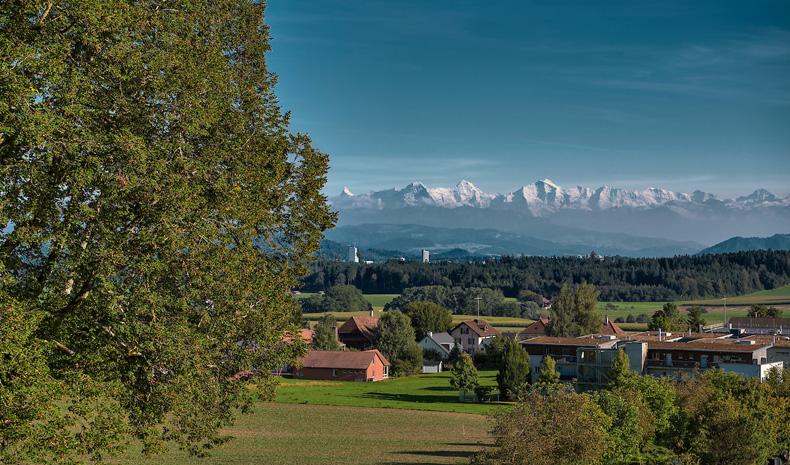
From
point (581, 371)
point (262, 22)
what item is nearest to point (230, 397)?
point (262, 22)

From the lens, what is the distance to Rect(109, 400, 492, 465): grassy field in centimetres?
3966

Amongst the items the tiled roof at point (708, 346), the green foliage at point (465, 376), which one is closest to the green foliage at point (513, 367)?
the green foliage at point (465, 376)

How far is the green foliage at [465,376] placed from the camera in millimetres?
71562

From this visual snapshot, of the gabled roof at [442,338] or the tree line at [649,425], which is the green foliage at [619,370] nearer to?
the tree line at [649,425]

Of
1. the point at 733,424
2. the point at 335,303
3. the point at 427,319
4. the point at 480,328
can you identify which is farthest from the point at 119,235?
the point at 335,303

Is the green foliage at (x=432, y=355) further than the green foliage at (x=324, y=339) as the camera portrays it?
Answer: Yes

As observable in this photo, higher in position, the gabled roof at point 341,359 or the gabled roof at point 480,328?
the gabled roof at point 480,328

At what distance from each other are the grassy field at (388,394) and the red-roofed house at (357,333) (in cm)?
2359

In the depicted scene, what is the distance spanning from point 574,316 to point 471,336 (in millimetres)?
21293

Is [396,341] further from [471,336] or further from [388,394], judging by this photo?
[388,394]

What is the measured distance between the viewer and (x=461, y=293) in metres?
193

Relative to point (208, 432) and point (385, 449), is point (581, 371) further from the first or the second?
point (208, 432)

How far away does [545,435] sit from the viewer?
2536 cm

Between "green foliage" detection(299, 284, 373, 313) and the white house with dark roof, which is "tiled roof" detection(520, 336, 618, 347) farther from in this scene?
"green foliage" detection(299, 284, 373, 313)
